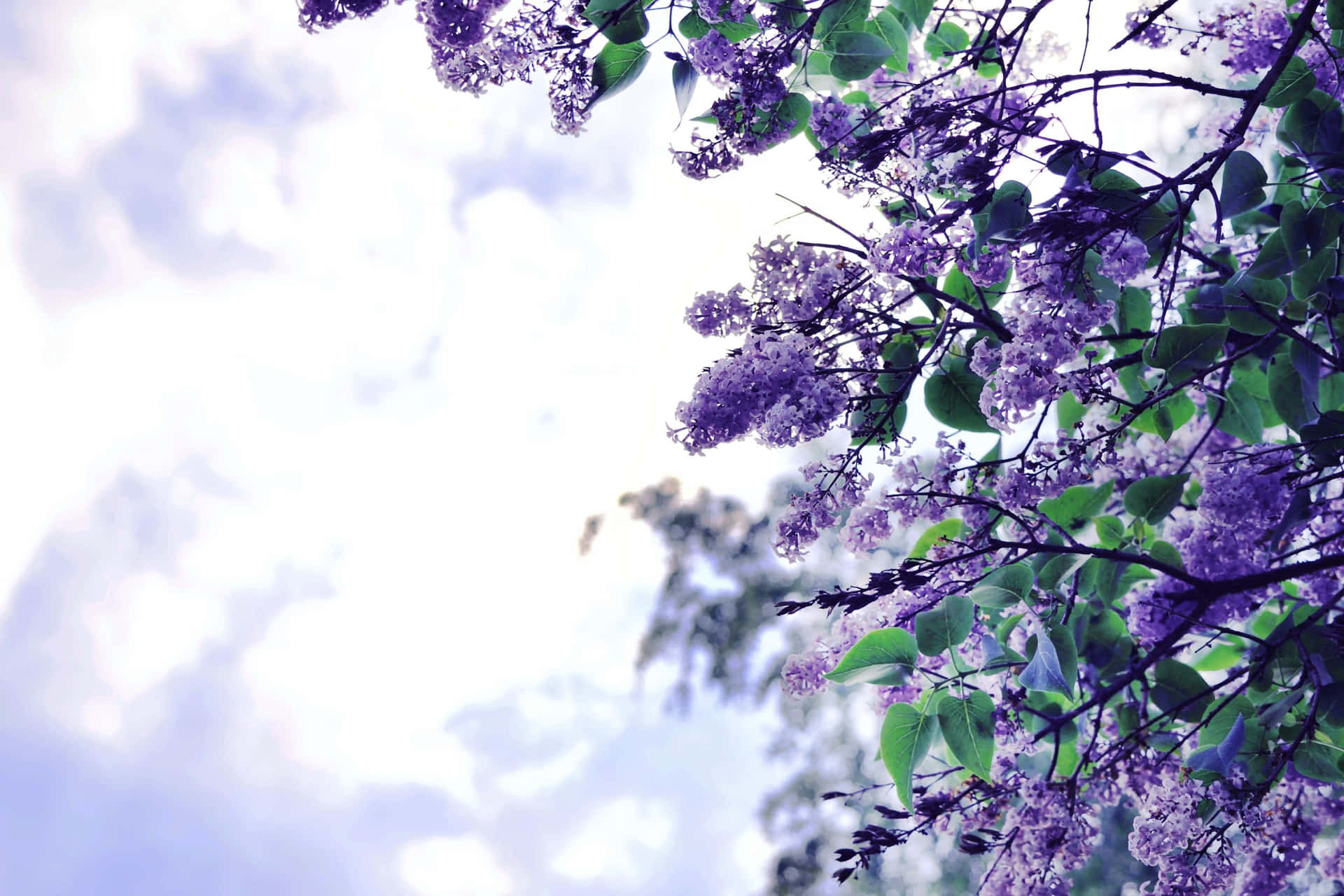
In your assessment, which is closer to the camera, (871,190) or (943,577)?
(871,190)

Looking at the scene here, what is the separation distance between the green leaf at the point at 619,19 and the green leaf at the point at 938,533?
130 cm

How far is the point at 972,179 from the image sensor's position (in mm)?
1696

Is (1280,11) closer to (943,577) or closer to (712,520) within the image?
(943,577)

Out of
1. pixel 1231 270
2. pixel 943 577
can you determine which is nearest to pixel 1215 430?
pixel 1231 270

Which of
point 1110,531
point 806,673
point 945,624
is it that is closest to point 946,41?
point 1110,531

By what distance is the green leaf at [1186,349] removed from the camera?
5.84ft

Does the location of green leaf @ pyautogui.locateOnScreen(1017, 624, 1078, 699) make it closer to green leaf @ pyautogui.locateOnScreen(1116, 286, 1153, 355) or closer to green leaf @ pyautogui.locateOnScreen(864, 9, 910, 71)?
green leaf @ pyautogui.locateOnScreen(1116, 286, 1153, 355)

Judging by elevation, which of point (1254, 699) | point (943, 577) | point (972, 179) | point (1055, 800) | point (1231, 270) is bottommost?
point (1055, 800)

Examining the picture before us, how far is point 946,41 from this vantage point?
246 centimetres

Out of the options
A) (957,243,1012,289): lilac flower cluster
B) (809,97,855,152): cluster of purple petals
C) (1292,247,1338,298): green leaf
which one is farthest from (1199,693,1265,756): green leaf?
(809,97,855,152): cluster of purple petals

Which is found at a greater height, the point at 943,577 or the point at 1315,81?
the point at 1315,81

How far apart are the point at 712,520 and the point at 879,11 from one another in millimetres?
7737

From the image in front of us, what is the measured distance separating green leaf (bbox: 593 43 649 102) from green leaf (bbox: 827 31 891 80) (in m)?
0.43

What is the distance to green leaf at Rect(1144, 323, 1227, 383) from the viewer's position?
1.78 metres
